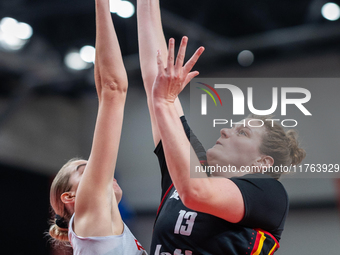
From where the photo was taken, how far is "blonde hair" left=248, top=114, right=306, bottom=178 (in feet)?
3.72

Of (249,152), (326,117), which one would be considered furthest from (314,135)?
(249,152)

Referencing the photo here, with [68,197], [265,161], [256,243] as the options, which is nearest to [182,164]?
[256,243]

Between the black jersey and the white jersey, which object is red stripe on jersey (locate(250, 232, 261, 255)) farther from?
the white jersey

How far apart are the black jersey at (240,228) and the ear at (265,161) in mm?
140

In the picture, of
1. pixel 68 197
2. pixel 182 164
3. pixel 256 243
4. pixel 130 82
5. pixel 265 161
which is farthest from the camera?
pixel 130 82

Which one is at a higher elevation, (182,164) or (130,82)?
(130,82)

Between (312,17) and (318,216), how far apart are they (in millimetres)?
1741

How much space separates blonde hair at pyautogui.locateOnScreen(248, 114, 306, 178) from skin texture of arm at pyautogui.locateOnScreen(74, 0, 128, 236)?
0.56m

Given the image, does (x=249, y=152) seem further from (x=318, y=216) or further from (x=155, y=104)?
(x=318, y=216)

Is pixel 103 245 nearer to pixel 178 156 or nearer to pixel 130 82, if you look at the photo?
pixel 178 156

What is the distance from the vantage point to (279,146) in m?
1.14

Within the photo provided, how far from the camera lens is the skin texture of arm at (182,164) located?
76 centimetres

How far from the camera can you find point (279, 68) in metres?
2.95

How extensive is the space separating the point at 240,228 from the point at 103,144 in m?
0.51
